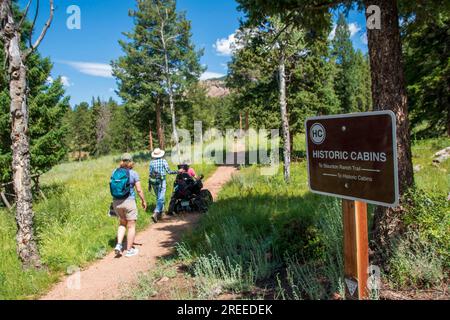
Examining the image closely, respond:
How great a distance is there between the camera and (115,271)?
19.4 ft

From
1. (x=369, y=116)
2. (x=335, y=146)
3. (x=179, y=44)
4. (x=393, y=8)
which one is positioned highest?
(x=179, y=44)

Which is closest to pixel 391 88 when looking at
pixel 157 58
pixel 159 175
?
pixel 159 175

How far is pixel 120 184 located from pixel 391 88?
515 centimetres

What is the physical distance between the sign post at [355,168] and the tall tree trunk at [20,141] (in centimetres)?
525

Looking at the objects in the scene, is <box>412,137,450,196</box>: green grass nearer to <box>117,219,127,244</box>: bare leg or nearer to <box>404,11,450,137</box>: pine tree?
<box>404,11,450,137</box>: pine tree

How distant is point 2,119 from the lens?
465 inches

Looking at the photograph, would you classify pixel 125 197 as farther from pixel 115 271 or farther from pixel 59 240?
pixel 59 240

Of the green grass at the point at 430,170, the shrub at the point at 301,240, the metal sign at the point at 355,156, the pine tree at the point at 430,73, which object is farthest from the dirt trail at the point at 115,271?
the pine tree at the point at 430,73

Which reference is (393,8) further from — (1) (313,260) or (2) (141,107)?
(2) (141,107)

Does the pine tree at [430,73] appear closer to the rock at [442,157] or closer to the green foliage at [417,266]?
the rock at [442,157]

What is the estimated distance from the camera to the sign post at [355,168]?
2.24 meters

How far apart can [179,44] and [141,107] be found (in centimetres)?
593
